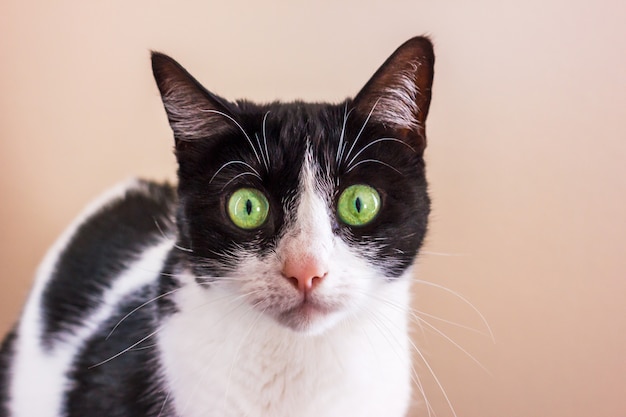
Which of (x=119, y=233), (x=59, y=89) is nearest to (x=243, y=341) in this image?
(x=119, y=233)

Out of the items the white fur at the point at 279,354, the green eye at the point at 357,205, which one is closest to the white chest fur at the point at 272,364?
the white fur at the point at 279,354

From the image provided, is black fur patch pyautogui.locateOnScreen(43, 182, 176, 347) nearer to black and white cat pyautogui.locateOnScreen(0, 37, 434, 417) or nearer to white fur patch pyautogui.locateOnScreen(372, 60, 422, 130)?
black and white cat pyautogui.locateOnScreen(0, 37, 434, 417)

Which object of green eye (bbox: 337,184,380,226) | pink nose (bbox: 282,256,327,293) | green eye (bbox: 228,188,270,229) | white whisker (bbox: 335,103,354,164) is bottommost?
pink nose (bbox: 282,256,327,293)

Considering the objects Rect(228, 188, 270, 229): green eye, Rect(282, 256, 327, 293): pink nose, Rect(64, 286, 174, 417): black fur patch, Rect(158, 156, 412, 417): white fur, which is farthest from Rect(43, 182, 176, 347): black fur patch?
Rect(282, 256, 327, 293): pink nose

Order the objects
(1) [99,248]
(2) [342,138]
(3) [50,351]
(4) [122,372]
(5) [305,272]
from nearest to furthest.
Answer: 1. (5) [305,272]
2. (2) [342,138]
3. (4) [122,372]
4. (3) [50,351]
5. (1) [99,248]

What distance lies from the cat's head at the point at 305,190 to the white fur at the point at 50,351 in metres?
0.27

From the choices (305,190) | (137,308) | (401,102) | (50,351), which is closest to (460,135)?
(401,102)

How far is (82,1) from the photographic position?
1.22 m

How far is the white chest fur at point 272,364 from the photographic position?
0.75 meters

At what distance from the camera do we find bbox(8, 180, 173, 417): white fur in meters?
0.96

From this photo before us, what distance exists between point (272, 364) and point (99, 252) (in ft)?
1.70

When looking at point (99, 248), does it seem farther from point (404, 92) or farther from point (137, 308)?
point (404, 92)

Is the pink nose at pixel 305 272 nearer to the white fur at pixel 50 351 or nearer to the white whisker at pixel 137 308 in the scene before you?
the white whisker at pixel 137 308

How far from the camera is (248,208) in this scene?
715 millimetres
